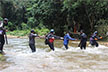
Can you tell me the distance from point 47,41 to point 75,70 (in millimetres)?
5512

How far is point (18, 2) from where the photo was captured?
1823 inches

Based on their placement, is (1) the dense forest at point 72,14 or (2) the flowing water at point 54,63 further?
(1) the dense forest at point 72,14

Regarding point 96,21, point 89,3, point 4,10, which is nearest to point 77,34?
point 96,21

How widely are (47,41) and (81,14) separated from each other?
1966cm

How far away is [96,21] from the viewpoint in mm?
28750

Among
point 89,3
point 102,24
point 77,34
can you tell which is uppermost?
point 89,3

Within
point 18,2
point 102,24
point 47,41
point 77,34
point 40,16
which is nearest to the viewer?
point 47,41

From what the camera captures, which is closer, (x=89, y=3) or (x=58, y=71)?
(x=58, y=71)

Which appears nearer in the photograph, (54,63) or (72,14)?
(54,63)

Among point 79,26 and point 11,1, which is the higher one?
point 11,1

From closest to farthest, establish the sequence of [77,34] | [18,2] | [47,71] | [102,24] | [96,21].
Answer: [47,71]
[102,24]
[96,21]
[77,34]
[18,2]

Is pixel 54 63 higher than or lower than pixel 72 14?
lower

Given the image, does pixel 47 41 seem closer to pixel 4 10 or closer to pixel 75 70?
pixel 75 70

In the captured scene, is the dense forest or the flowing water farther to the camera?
the dense forest
